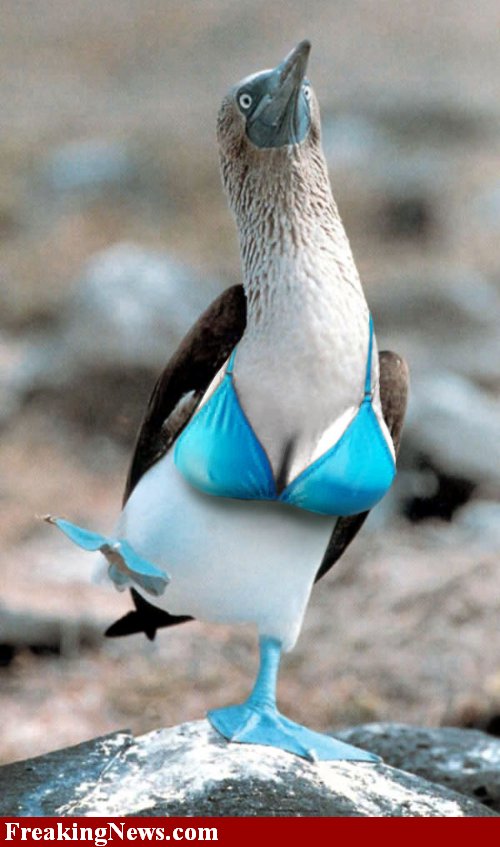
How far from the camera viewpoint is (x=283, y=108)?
6.68 ft

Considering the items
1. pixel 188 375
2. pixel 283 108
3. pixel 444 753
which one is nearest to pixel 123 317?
pixel 444 753

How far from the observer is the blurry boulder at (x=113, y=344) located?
5.45 m

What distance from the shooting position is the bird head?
204cm

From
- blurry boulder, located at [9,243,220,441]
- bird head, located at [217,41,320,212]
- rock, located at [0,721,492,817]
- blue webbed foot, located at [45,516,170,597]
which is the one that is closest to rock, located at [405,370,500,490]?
blurry boulder, located at [9,243,220,441]

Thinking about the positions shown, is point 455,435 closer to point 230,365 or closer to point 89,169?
point 230,365

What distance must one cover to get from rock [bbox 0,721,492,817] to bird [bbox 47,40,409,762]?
26cm

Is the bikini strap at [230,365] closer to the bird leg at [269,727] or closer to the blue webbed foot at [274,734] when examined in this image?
the bird leg at [269,727]

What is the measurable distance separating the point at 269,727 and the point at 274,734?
0.06 ft

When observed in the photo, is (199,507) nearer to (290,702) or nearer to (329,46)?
(290,702)

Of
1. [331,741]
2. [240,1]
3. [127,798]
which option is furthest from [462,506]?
[240,1]

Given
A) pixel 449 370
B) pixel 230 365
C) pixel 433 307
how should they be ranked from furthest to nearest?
pixel 433 307 → pixel 449 370 → pixel 230 365

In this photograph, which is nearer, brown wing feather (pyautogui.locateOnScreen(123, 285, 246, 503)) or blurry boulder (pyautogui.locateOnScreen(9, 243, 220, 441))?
brown wing feather (pyautogui.locateOnScreen(123, 285, 246, 503))
